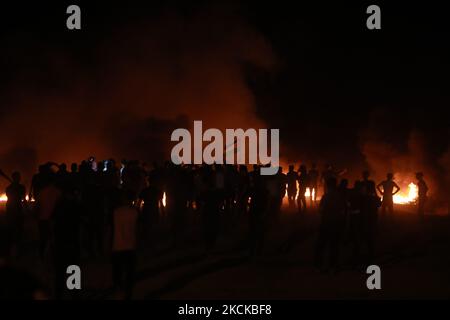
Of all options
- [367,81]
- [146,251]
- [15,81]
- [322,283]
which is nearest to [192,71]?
[15,81]

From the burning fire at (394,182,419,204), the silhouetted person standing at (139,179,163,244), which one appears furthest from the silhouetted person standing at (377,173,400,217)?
the burning fire at (394,182,419,204)

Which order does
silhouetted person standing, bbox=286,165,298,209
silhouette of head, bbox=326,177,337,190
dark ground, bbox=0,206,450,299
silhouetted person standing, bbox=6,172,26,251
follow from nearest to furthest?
dark ground, bbox=0,206,450,299
silhouette of head, bbox=326,177,337,190
silhouetted person standing, bbox=6,172,26,251
silhouetted person standing, bbox=286,165,298,209

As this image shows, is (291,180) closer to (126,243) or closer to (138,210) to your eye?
(138,210)

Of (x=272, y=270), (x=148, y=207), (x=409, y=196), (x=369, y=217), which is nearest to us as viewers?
(x=272, y=270)

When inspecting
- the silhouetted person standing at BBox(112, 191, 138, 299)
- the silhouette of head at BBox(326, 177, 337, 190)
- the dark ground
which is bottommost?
the dark ground

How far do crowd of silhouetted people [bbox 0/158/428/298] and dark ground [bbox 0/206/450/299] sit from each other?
1.07ft

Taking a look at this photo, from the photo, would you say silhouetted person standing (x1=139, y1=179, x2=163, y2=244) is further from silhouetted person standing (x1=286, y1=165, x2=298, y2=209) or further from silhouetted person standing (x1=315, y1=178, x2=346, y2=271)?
silhouetted person standing (x1=286, y1=165, x2=298, y2=209)

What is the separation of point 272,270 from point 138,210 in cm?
310

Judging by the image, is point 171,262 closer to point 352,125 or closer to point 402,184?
point 402,184

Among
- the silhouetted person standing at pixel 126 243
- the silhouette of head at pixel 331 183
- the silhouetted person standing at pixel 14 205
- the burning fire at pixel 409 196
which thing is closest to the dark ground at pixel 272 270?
the silhouetted person standing at pixel 14 205

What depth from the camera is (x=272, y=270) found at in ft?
34.6

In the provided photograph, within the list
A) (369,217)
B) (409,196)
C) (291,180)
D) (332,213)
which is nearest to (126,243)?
(332,213)

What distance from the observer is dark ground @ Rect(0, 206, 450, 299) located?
29.9ft

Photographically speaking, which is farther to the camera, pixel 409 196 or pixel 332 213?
pixel 409 196
